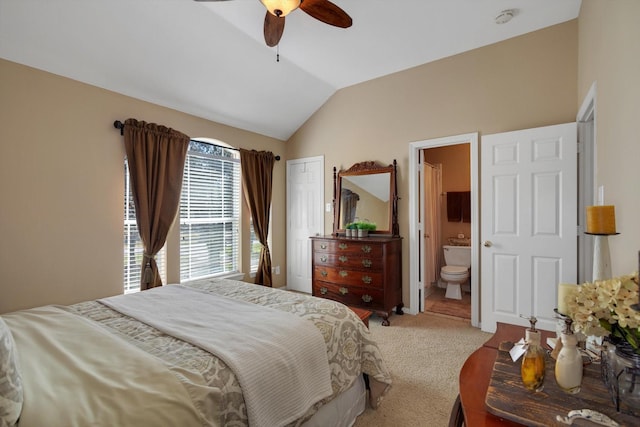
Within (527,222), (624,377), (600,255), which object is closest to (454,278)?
(527,222)

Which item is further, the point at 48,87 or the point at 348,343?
the point at 48,87

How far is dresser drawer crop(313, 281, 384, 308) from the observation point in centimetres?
345

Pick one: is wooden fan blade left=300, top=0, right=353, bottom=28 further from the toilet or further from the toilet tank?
the toilet tank

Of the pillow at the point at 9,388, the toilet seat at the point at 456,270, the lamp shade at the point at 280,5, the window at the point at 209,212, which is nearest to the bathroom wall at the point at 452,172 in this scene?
the toilet seat at the point at 456,270

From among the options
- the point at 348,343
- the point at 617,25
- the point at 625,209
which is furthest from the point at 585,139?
the point at 348,343

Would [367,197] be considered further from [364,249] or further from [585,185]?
[585,185]

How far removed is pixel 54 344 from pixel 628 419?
208 cm

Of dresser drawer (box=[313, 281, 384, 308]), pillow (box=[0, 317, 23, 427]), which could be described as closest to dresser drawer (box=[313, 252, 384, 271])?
dresser drawer (box=[313, 281, 384, 308])

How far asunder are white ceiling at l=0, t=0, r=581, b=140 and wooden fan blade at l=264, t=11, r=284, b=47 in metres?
0.68

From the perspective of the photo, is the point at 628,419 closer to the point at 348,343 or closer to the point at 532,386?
the point at 532,386

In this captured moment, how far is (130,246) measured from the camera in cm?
316

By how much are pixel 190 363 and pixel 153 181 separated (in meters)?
2.52

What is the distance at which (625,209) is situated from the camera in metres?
1.47

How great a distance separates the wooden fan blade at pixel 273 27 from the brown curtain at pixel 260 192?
2.19 m
